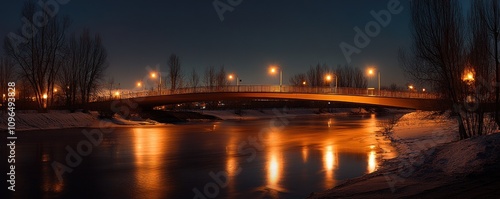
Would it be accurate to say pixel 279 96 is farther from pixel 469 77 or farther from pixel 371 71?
pixel 469 77

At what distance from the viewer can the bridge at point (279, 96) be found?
163ft

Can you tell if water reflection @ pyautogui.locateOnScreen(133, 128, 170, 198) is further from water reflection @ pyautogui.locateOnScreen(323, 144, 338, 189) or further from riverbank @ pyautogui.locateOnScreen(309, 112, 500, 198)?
water reflection @ pyautogui.locateOnScreen(323, 144, 338, 189)

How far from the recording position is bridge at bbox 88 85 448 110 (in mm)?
49812

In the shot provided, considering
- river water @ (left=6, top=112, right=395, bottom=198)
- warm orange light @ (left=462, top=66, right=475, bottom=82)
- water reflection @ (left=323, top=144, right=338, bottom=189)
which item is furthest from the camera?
warm orange light @ (left=462, top=66, right=475, bottom=82)

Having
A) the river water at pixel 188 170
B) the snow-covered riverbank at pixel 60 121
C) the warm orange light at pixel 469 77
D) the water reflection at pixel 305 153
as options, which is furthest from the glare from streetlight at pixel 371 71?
the warm orange light at pixel 469 77

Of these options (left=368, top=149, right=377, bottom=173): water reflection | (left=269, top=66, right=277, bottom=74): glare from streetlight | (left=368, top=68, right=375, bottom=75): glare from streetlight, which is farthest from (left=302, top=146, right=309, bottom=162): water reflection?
(left=269, top=66, right=277, bottom=74): glare from streetlight

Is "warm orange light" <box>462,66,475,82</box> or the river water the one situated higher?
"warm orange light" <box>462,66,475,82</box>

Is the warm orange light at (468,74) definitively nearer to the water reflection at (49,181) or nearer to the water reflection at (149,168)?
the water reflection at (149,168)

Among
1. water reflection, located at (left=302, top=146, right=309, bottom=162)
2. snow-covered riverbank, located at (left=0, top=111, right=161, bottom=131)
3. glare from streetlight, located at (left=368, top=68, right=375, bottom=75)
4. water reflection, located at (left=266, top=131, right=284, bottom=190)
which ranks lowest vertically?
water reflection, located at (left=302, top=146, right=309, bottom=162)

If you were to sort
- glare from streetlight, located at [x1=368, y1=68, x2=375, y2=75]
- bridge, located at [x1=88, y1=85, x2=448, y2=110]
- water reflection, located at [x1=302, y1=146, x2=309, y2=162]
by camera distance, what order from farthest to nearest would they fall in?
glare from streetlight, located at [x1=368, y1=68, x2=375, y2=75] < bridge, located at [x1=88, y1=85, x2=448, y2=110] < water reflection, located at [x1=302, y1=146, x2=309, y2=162]

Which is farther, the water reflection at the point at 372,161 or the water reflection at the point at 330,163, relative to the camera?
the water reflection at the point at 372,161

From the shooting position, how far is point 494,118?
74.6 feet

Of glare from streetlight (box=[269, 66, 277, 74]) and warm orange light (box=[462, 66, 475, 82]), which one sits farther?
glare from streetlight (box=[269, 66, 277, 74])

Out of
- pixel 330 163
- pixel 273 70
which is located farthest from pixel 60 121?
pixel 330 163
